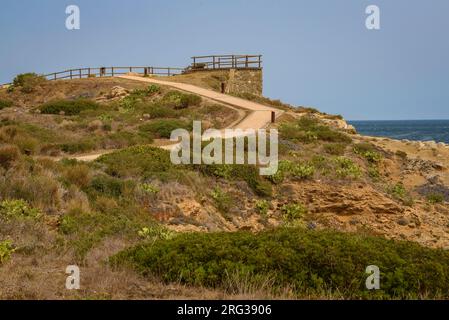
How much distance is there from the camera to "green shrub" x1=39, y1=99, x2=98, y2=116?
121 feet

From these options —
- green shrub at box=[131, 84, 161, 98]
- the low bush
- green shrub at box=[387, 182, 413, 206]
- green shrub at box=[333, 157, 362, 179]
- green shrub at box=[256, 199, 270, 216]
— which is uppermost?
green shrub at box=[131, 84, 161, 98]

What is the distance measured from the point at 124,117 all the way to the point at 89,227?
22.2 meters

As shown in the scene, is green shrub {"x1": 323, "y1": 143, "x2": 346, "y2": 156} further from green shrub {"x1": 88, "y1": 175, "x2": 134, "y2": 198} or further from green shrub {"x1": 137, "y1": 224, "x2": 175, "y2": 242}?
green shrub {"x1": 137, "y1": 224, "x2": 175, "y2": 242}

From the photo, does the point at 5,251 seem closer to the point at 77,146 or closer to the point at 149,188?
the point at 149,188

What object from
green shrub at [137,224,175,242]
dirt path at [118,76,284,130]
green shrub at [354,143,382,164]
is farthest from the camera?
dirt path at [118,76,284,130]

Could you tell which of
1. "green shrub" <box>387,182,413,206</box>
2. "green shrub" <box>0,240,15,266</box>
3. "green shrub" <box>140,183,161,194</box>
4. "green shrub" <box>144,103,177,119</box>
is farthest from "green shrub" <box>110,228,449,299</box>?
"green shrub" <box>144,103,177,119</box>

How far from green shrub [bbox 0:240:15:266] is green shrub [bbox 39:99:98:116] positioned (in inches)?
1097

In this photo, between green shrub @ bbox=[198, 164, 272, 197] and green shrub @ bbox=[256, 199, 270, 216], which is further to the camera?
green shrub @ bbox=[198, 164, 272, 197]

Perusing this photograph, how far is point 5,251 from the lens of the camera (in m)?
8.91

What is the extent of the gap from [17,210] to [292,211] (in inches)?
406

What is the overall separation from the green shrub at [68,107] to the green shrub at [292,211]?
20.6m

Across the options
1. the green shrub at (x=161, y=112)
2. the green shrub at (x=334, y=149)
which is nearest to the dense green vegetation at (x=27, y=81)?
the green shrub at (x=161, y=112)

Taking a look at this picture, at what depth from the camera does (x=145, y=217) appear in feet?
47.9
